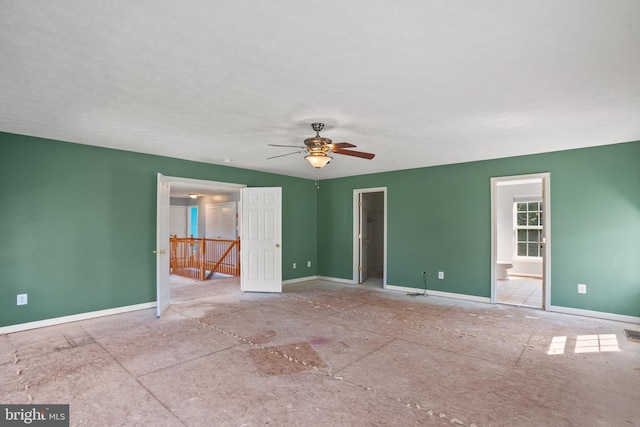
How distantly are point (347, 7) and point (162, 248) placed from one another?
4.36 metres

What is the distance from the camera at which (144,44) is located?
2.05m

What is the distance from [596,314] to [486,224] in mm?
1891

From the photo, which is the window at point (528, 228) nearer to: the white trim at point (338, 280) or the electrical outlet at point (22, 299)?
the white trim at point (338, 280)

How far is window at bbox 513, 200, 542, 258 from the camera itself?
8.08m

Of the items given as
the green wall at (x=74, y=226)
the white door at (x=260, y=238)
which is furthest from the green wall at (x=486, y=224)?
the green wall at (x=74, y=226)

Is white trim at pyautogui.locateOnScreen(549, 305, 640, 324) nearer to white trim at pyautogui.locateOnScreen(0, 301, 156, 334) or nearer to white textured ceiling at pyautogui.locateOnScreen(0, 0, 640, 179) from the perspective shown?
white textured ceiling at pyautogui.locateOnScreen(0, 0, 640, 179)

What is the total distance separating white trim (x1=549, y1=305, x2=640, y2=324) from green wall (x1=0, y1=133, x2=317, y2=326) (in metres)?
6.21

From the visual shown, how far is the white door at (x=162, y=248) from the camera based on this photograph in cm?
469

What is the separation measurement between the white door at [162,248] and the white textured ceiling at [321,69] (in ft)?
3.53

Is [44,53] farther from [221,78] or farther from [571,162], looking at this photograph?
[571,162]

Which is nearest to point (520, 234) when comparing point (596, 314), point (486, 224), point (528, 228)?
point (528, 228)

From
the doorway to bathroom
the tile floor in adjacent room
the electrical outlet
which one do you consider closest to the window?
the doorway to bathroom

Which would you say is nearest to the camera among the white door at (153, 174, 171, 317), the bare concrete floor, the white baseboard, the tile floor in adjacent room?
the bare concrete floor

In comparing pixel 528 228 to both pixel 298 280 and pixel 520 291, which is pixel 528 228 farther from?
pixel 298 280
